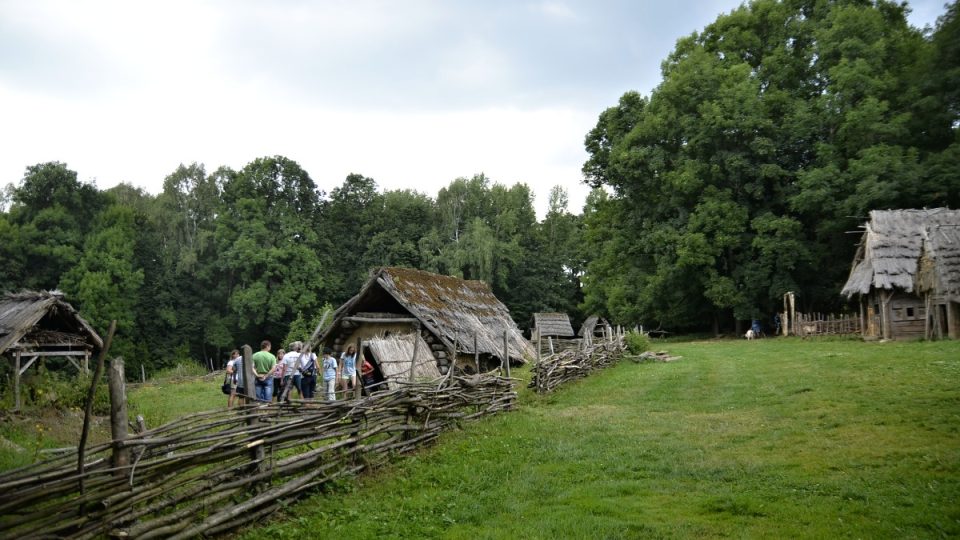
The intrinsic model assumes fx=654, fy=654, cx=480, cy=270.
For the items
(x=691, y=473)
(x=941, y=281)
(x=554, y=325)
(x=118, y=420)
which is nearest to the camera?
(x=118, y=420)

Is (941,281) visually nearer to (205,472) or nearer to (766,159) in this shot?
(766,159)

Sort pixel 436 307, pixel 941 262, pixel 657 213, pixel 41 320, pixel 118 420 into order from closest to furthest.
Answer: pixel 118 420 < pixel 436 307 < pixel 41 320 < pixel 941 262 < pixel 657 213

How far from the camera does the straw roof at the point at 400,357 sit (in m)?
14.9

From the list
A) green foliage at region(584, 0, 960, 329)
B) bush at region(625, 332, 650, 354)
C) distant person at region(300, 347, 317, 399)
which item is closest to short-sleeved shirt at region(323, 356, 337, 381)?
distant person at region(300, 347, 317, 399)

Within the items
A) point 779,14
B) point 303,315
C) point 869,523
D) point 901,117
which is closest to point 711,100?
point 779,14

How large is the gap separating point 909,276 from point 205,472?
79.6 feet

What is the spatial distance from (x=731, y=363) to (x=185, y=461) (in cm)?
1623

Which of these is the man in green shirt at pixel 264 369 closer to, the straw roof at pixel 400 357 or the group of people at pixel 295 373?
the group of people at pixel 295 373

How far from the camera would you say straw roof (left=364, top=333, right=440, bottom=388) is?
1488 centimetres

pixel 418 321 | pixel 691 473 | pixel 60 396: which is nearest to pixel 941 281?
pixel 418 321

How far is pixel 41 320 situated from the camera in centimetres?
1931

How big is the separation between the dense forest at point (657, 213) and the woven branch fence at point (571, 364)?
43.7ft

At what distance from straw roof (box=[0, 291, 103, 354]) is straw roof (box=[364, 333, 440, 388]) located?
322 inches

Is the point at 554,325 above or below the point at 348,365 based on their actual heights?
below
